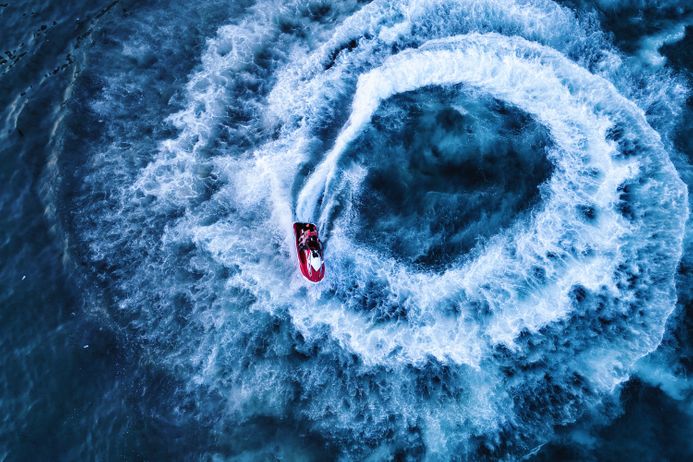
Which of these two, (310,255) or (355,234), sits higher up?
(310,255)

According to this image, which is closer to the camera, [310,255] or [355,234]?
[310,255]

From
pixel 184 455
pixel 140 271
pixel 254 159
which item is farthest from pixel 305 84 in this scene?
pixel 184 455

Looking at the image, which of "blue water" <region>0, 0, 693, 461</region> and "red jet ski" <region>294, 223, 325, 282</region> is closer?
"blue water" <region>0, 0, 693, 461</region>

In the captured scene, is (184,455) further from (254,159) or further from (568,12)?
(568,12)

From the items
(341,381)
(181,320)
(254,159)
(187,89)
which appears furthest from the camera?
(187,89)
